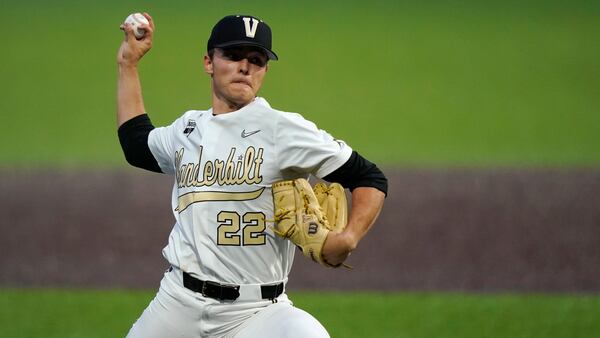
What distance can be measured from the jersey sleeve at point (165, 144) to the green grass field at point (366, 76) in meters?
8.46

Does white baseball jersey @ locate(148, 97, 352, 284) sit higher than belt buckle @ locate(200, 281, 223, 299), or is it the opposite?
white baseball jersey @ locate(148, 97, 352, 284)

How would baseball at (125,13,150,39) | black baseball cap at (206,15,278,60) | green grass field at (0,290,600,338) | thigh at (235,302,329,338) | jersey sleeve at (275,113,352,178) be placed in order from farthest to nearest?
green grass field at (0,290,600,338)
baseball at (125,13,150,39)
black baseball cap at (206,15,278,60)
jersey sleeve at (275,113,352,178)
thigh at (235,302,329,338)

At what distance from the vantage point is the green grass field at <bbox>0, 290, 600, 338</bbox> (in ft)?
24.4

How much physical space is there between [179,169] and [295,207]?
1.85 ft

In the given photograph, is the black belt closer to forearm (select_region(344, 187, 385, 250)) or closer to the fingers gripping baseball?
forearm (select_region(344, 187, 385, 250))

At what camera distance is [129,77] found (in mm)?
4824

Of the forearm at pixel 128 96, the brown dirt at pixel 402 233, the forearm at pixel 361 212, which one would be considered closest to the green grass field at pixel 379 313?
the brown dirt at pixel 402 233

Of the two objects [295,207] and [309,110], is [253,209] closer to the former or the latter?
[295,207]

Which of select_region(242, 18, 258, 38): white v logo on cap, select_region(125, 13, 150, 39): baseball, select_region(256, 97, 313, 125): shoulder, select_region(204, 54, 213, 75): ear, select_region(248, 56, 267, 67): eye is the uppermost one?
select_region(242, 18, 258, 38): white v logo on cap

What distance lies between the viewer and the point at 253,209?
165 inches

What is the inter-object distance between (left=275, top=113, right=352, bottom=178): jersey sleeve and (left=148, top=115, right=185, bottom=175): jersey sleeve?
1.73 ft

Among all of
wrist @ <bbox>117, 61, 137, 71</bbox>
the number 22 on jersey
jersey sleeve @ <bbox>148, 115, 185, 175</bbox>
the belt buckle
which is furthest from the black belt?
wrist @ <bbox>117, 61, 137, 71</bbox>

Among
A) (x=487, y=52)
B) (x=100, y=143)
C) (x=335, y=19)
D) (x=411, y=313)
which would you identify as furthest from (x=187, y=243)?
(x=335, y=19)

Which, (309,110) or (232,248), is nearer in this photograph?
(232,248)
